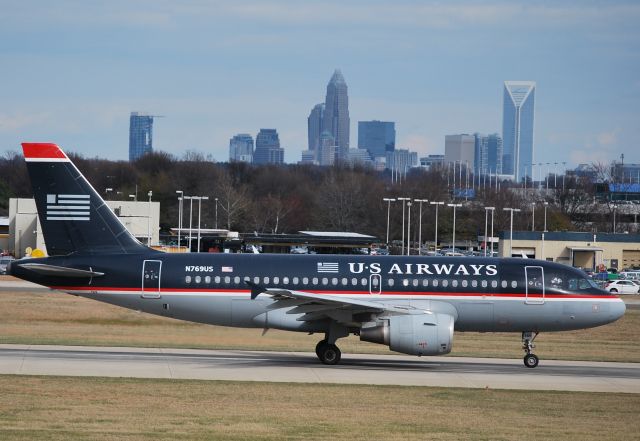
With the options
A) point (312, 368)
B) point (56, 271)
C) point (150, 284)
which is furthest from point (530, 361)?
point (56, 271)

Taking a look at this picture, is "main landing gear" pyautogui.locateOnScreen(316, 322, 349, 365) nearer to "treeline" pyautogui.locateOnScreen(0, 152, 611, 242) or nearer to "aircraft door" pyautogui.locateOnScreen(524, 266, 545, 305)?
"aircraft door" pyautogui.locateOnScreen(524, 266, 545, 305)

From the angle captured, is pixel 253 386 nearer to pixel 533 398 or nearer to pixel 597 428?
A: pixel 533 398

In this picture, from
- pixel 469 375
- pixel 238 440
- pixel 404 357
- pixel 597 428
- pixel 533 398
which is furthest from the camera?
pixel 404 357

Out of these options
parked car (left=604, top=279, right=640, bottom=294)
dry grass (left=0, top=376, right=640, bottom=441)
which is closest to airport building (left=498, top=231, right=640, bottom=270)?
parked car (left=604, top=279, right=640, bottom=294)

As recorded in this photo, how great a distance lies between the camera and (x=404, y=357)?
116ft

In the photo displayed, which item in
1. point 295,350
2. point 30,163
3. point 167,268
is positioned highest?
point 30,163

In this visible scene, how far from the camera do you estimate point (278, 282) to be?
32.6 m

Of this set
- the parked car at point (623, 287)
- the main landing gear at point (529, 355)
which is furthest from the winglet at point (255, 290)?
the parked car at point (623, 287)

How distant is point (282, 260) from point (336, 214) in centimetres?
10663

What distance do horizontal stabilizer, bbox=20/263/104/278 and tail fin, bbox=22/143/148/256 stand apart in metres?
0.99

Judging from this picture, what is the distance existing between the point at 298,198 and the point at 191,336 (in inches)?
→ 4920

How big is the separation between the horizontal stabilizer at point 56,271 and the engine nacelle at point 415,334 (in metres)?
8.52

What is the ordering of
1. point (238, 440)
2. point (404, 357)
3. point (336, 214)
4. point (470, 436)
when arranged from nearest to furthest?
point (238, 440), point (470, 436), point (404, 357), point (336, 214)

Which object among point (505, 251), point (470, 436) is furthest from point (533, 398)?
point (505, 251)
